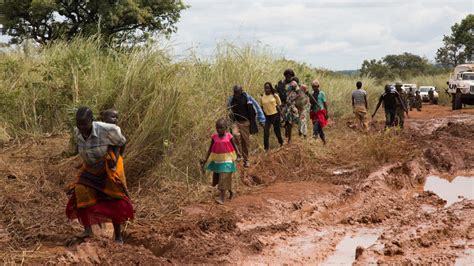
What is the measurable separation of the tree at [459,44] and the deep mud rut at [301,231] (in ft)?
156

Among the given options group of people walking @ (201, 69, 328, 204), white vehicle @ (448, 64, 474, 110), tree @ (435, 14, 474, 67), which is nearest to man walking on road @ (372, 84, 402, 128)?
group of people walking @ (201, 69, 328, 204)

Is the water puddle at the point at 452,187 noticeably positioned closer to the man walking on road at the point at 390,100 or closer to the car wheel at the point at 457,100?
the man walking on road at the point at 390,100

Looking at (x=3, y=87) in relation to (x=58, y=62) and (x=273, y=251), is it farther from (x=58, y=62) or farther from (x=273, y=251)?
(x=273, y=251)

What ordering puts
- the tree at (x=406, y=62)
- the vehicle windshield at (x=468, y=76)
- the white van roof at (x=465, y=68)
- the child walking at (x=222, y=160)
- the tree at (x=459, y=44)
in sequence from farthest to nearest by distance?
the tree at (x=406, y=62), the tree at (x=459, y=44), the white van roof at (x=465, y=68), the vehicle windshield at (x=468, y=76), the child walking at (x=222, y=160)

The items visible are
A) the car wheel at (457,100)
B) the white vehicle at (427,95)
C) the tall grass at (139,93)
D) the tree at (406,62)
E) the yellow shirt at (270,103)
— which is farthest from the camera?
the tree at (406,62)

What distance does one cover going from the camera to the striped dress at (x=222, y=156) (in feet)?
25.5

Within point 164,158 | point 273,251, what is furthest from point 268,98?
point 273,251

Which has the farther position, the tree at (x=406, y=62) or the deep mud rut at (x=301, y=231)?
the tree at (x=406, y=62)

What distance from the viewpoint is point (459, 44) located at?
184 feet

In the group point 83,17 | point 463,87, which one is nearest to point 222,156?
point 83,17

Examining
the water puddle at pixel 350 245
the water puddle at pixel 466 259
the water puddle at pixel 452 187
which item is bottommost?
the water puddle at pixel 452 187

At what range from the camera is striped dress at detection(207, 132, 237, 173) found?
7773mm

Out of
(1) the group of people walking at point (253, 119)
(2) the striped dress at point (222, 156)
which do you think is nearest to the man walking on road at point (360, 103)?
(1) the group of people walking at point (253, 119)

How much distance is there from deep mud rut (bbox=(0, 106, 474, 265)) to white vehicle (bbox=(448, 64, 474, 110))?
19.3 metres
